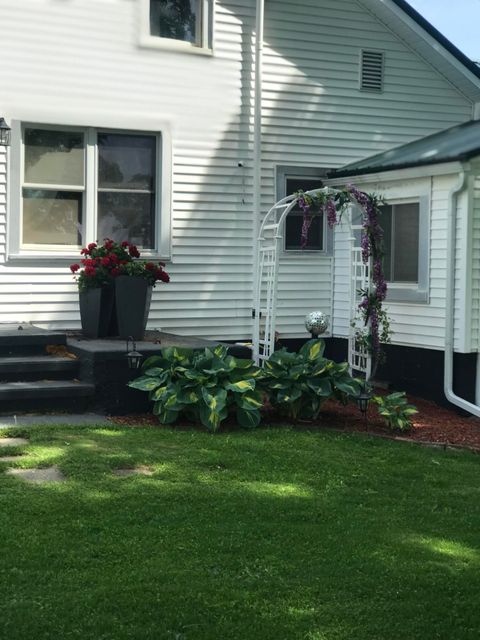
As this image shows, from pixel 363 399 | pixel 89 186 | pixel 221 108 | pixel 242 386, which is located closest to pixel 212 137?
pixel 221 108

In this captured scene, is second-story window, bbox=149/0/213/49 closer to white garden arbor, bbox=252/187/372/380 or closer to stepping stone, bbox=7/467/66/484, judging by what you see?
white garden arbor, bbox=252/187/372/380

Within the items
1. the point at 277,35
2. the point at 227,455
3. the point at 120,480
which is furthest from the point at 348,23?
the point at 120,480

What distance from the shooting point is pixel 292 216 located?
12.0 m

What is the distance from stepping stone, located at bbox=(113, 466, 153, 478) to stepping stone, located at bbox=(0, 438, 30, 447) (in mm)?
1041

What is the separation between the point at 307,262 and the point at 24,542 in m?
7.61

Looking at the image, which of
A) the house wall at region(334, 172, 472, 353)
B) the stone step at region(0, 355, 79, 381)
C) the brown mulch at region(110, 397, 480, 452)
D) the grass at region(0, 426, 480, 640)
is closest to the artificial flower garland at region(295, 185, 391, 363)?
the house wall at region(334, 172, 472, 353)

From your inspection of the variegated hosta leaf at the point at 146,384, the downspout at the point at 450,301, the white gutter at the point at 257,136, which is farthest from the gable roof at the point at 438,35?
the variegated hosta leaf at the point at 146,384

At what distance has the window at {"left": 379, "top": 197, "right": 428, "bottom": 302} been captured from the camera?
420 inches

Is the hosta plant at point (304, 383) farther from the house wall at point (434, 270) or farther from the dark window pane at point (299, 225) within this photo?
the dark window pane at point (299, 225)

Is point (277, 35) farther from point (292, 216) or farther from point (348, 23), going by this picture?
point (292, 216)

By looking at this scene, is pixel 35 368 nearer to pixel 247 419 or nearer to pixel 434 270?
pixel 247 419

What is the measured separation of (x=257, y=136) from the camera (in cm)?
1165

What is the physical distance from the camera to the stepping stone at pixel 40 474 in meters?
6.31

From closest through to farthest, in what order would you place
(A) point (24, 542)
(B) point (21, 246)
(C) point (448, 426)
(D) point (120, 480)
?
(A) point (24, 542), (D) point (120, 480), (C) point (448, 426), (B) point (21, 246)
